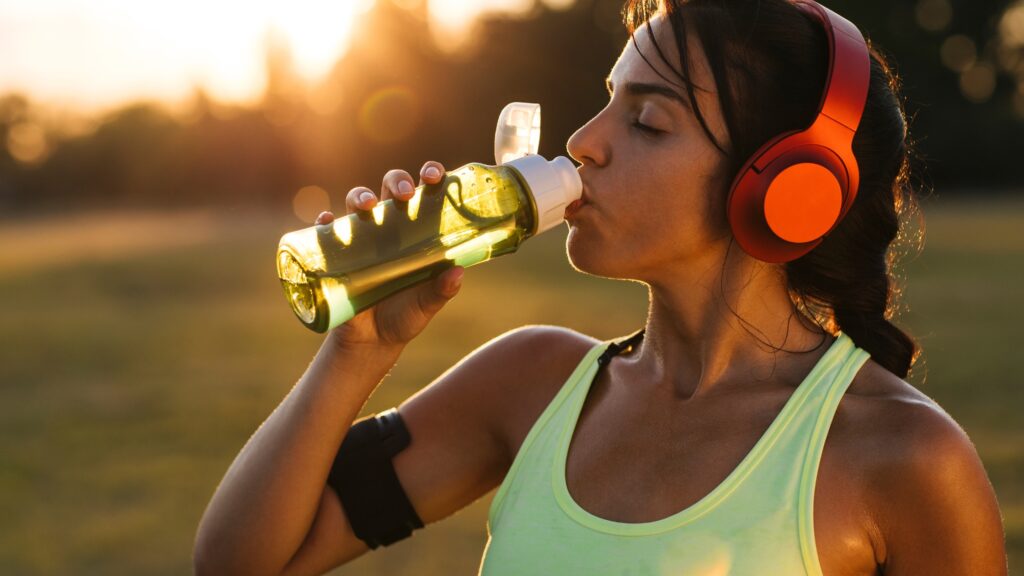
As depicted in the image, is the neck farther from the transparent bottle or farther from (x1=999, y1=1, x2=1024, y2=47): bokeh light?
(x1=999, y1=1, x2=1024, y2=47): bokeh light

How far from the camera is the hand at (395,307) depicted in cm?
221

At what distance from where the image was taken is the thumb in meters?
2.23

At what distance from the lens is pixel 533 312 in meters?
14.8

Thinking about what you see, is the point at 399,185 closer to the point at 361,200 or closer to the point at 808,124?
the point at 361,200

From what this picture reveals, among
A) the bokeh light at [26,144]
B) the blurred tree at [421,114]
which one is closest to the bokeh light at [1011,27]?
the blurred tree at [421,114]

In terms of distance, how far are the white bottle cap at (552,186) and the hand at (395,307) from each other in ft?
0.63

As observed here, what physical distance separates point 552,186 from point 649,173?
0.18 meters

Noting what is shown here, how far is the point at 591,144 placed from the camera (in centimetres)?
215

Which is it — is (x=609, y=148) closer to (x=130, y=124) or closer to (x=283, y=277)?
(x=283, y=277)

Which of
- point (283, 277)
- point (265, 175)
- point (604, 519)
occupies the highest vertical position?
point (283, 277)

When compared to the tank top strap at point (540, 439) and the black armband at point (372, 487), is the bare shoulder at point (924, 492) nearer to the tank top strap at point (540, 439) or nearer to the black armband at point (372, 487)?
the tank top strap at point (540, 439)

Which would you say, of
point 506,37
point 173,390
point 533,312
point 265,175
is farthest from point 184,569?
point 265,175

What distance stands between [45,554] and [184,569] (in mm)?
903

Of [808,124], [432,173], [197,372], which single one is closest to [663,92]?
[808,124]
